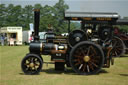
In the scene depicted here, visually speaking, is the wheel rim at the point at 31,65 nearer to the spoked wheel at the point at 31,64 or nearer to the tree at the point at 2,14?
the spoked wheel at the point at 31,64

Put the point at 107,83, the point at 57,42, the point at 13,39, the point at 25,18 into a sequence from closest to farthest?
1. the point at 107,83
2. the point at 57,42
3. the point at 13,39
4. the point at 25,18

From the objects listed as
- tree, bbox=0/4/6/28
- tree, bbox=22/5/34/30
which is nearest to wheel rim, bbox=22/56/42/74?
tree, bbox=0/4/6/28

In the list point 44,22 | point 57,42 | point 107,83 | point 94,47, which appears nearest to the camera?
point 107,83

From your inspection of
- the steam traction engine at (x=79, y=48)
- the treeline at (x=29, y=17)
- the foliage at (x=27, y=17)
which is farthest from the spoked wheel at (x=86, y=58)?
the foliage at (x=27, y=17)

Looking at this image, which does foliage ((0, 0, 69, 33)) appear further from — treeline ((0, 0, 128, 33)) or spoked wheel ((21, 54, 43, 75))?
spoked wheel ((21, 54, 43, 75))

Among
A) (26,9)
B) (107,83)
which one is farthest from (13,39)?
(26,9)

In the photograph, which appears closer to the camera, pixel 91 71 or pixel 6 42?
pixel 91 71

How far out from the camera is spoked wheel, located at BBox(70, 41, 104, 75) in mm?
8109

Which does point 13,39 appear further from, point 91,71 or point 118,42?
point 91,71

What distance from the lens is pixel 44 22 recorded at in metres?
57.6

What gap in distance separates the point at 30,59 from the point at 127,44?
9514 millimetres

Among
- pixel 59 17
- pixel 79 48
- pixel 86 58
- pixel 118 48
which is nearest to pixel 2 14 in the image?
pixel 59 17

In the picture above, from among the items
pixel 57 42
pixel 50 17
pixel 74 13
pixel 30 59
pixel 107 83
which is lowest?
pixel 107 83

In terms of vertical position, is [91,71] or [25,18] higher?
[25,18]
